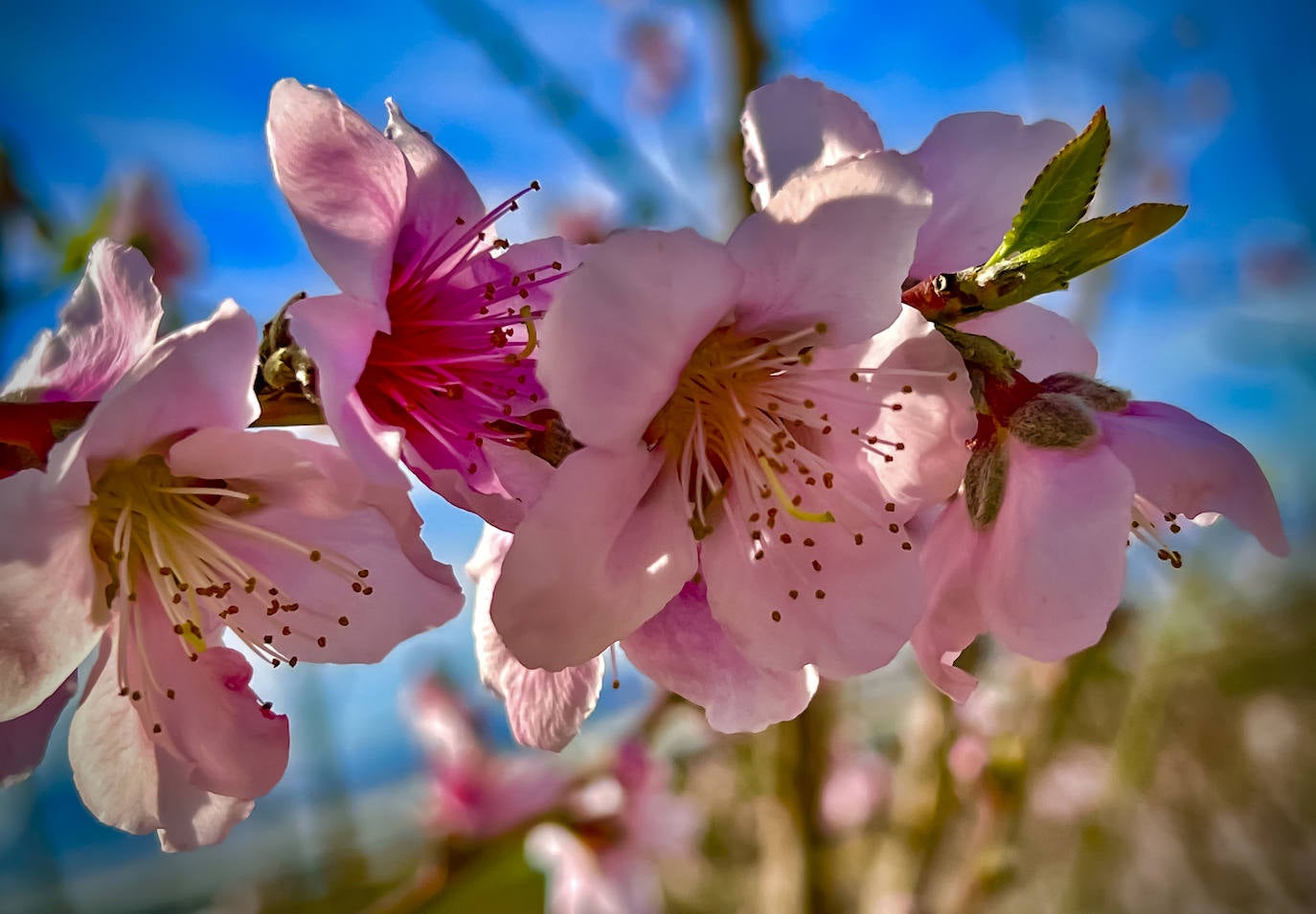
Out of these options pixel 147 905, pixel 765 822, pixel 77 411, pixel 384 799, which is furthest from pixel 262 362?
pixel 147 905

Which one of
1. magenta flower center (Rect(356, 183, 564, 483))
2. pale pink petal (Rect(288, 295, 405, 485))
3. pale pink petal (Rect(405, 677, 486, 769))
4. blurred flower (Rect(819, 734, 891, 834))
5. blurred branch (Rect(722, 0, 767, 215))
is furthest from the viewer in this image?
blurred flower (Rect(819, 734, 891, 834))

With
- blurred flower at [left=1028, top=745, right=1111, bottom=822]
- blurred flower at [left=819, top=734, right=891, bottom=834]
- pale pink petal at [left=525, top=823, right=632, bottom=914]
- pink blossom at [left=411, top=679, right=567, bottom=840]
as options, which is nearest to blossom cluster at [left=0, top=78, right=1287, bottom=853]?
pink blossom at [left=411, top=679, right=567, bottom=840]

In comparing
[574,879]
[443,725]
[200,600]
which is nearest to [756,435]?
[200,600]

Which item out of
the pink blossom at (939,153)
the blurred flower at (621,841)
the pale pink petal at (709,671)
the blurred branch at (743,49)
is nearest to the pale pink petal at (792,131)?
the pink blossom at (939,153)

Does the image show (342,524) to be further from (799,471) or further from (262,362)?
(799,471)

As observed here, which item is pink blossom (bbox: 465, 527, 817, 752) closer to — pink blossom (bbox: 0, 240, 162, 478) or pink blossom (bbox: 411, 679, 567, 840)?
pink blossom (bbox: 0, 240, 162, 478)

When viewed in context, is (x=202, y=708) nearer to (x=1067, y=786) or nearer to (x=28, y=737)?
(x=28, y=737)
